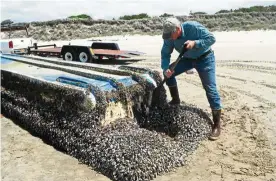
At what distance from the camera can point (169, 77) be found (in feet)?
18.6

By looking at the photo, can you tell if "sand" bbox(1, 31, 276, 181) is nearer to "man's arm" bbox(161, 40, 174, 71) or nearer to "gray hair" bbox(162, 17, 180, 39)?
"man's arm" bbox(161, 40, 174, 71)

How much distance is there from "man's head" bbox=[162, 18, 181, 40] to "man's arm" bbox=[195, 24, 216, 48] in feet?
0.90

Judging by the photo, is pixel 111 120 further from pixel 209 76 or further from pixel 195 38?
pixel 195 38

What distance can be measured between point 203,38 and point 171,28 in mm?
464

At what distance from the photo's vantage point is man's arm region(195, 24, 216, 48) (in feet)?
16.5

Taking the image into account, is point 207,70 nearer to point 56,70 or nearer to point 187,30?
point 187,30

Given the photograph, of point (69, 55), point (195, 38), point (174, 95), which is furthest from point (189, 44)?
point (69, 55)

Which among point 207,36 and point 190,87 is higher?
point 207,36

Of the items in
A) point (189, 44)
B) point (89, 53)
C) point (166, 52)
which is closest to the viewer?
point (189, 44)

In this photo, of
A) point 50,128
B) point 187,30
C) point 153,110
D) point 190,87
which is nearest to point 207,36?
point 187,30

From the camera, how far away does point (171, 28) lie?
16.5 ft

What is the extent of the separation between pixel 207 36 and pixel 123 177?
7.20 feet

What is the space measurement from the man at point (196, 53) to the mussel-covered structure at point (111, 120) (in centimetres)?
39

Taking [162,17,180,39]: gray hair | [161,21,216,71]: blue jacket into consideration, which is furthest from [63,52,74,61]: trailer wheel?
[162,17,180,39]: gray hair
